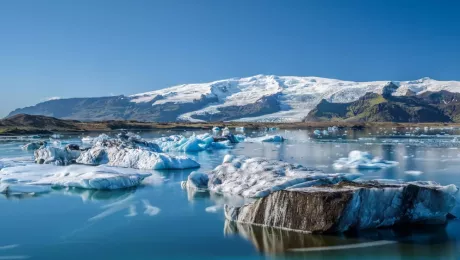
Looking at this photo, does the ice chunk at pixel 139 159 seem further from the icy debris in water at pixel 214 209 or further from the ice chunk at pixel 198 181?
the icy debris in water at pixel 214 209

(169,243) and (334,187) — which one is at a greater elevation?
(334,187)

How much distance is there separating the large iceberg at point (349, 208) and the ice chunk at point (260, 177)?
2.34 metres

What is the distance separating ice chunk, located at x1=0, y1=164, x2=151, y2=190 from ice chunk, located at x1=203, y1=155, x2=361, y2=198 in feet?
9.95

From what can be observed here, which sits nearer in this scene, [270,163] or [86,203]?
[86,203]

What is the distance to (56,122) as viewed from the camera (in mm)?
69312

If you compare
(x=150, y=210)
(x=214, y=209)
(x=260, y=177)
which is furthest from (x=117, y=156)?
(x=214, y=209)

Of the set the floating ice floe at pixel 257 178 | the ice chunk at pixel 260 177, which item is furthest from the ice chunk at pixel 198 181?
the ice chunk at pixel 260 177

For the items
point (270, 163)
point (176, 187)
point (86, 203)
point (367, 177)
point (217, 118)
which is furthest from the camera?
point (217, 118)

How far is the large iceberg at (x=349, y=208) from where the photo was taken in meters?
9.35

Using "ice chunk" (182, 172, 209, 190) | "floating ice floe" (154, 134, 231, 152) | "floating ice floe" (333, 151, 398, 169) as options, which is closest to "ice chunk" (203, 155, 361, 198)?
"ice chunk" (182, 172, 209, 190)

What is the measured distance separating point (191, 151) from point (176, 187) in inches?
613

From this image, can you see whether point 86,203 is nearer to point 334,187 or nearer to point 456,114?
point 334,187

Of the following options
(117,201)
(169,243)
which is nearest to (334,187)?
(169,243)

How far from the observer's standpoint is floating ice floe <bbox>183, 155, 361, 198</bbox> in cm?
1293
